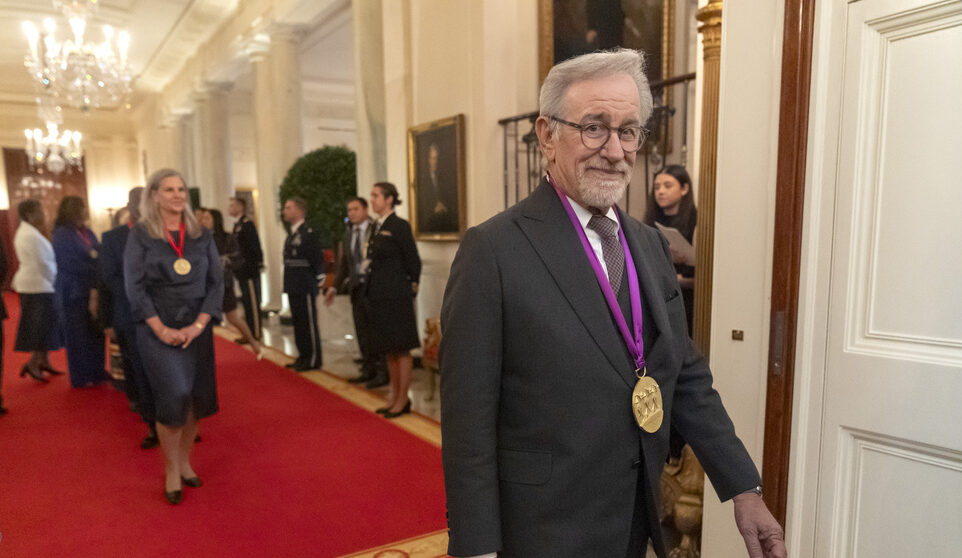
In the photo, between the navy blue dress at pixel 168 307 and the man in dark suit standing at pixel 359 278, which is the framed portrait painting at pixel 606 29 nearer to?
the man in dark suit standing at pixel 359 278

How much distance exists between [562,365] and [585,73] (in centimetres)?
63

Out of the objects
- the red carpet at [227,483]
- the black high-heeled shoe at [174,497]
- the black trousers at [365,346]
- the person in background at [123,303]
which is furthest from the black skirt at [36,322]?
the black high-heeled shoe at [174,497]

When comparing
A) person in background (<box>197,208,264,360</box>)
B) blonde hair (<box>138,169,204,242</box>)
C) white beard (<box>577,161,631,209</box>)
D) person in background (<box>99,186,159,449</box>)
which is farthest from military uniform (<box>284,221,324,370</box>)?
white beard (<box>577,161,631,209</box>)

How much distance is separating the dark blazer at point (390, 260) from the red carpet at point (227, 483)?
3.47 feet

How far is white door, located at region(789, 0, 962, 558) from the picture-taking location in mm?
1604

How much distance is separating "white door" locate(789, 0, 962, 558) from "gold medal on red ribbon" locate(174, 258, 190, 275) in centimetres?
300

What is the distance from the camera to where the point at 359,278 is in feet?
18.2

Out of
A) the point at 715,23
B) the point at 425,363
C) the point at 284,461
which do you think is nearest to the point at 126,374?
the point at 284,461

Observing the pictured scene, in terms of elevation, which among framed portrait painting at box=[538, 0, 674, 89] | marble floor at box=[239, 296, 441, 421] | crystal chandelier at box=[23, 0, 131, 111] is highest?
crystal chandelier at box=[23, 0, 131, 111]

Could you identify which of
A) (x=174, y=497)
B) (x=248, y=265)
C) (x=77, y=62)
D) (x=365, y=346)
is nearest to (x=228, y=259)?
(x=248, y=265)

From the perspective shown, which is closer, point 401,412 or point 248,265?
point 401,412

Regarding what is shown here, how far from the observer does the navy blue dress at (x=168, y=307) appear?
3.16 meters

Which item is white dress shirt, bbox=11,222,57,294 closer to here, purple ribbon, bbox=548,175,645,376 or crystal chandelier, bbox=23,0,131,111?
crystal chandelier, bbox=23,0,131,111

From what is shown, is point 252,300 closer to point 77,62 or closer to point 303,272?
point 303,272
